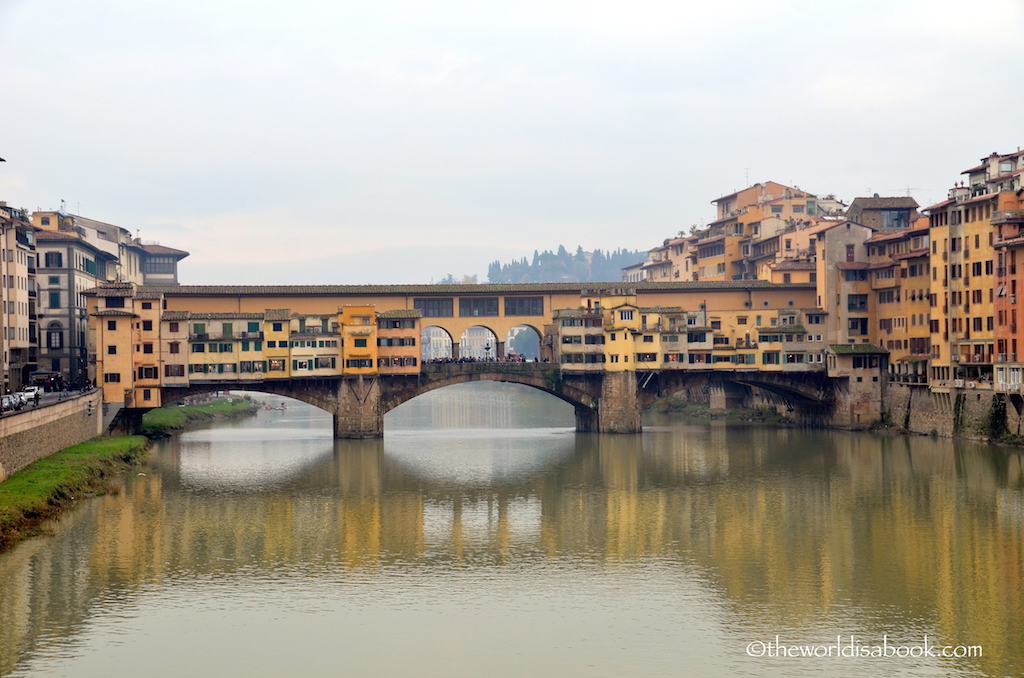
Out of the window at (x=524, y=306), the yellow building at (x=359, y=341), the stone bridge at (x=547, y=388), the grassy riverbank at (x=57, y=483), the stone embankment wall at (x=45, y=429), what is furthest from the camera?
the window at (x=524, y=306)

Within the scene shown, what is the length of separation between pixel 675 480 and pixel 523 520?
1286 cm

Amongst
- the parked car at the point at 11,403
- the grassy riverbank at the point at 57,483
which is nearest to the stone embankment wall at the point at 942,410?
the grassy riverbank at the point at 57,483

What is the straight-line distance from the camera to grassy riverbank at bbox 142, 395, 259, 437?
3199 inches

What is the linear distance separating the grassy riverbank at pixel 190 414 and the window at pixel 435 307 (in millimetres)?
19079

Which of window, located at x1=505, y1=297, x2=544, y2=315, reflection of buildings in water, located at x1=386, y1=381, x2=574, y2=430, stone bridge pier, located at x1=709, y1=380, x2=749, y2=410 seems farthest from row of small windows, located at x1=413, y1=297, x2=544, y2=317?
stone bridge pier, located at x1=709, y1=380, x2=749, y2=410

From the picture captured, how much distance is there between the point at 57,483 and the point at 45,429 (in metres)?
6.64

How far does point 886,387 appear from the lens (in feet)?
262

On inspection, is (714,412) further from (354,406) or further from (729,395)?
(354,406)

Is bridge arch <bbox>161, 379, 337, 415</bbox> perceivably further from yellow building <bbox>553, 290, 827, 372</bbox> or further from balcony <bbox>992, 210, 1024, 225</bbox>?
balcony <bbox>992, 210, 1024, 225</bbox>

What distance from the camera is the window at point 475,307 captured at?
3314 inches

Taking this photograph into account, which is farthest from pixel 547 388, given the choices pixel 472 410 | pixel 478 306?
pixel 472 410

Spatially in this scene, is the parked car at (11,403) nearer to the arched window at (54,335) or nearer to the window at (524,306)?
the arched window at (54,335)

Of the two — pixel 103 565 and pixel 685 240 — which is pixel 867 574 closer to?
pixel 103 565

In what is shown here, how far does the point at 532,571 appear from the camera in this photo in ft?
123
